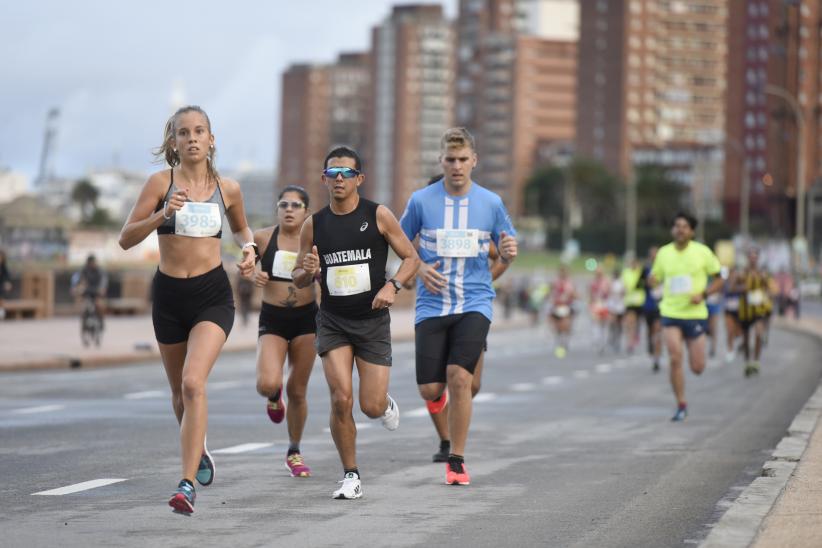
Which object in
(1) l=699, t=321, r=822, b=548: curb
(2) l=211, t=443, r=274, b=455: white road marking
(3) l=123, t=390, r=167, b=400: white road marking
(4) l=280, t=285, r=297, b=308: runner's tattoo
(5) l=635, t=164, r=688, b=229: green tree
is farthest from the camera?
(5) l=635, t=164, r=688, b=229: green tree

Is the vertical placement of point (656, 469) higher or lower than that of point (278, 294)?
lower

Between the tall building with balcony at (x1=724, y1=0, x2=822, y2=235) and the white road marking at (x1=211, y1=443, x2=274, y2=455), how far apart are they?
470ft

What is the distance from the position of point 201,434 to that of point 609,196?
630 ft

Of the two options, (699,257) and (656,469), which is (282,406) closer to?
(656,469)

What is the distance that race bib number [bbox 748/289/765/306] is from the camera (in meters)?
28.3

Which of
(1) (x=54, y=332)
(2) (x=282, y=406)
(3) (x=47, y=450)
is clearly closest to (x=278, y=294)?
(2) (x=282, y=406)

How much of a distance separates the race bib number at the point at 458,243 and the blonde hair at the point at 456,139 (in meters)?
0.55

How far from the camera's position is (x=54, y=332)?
4091cm

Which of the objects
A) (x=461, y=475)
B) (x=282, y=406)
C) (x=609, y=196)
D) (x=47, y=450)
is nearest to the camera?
(x=461, y=475)

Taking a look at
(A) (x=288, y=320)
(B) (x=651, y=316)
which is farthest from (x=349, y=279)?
(B) (x=651, y=316)

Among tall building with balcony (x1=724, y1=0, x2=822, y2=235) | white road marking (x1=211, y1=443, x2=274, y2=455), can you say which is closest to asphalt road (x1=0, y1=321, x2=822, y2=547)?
white road marking (x1=211, y1=443, x2=274, y2=455)

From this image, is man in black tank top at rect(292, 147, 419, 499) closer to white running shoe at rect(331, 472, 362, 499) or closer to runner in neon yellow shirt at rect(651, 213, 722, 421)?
white running shoe at rect(331, 472, 362, 499)

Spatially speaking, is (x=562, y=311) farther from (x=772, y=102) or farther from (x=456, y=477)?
(x=772, y=102)

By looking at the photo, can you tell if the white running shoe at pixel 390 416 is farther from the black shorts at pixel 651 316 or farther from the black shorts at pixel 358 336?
the black shorts at pixel 651 316
